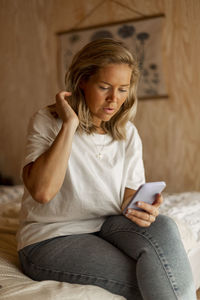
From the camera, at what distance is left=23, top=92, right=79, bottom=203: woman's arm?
1.25m

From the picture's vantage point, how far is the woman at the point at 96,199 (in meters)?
1.23

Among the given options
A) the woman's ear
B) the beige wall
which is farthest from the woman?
the beige wall

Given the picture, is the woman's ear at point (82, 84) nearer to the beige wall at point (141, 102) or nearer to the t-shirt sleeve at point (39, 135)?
the t-shirt sleeve at point (39, 135)

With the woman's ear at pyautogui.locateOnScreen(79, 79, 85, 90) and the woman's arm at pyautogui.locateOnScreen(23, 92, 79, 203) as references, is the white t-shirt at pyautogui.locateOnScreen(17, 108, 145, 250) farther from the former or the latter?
the woman's ear at pyautogui.locateOnScreen(79, 79, 85, 90)

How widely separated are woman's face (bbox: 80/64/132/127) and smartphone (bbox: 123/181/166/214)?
0.37 meters

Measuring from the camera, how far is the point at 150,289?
1172 mm

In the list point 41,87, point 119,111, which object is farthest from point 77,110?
point 41,87

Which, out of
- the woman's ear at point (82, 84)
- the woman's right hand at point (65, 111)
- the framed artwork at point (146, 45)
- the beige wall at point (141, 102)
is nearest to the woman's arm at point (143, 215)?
the woman's right hand at point (65, 111)

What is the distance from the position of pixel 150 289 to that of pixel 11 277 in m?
0.47

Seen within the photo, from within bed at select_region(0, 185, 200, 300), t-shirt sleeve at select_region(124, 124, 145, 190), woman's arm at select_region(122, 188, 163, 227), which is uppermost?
t-shirt sleeve at select_region(124, 124, 145, 190)

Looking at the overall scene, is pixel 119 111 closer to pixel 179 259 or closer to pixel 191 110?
pixel 179 259

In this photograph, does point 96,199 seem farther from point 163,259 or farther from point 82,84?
point 82,84

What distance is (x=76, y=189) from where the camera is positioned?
142 cm

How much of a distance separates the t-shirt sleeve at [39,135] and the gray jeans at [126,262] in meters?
0.31
